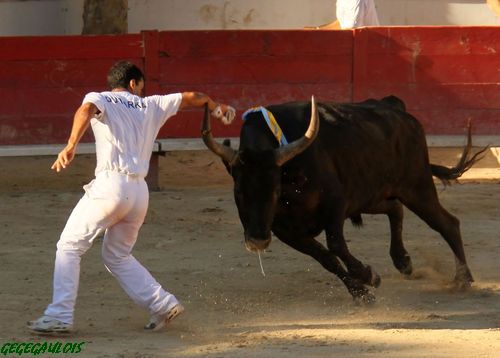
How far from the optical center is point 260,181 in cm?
596

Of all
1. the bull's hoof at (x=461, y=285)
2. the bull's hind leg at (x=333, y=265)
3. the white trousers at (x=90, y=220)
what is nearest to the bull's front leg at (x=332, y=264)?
the bull's hind leg at (x=333, y=265)

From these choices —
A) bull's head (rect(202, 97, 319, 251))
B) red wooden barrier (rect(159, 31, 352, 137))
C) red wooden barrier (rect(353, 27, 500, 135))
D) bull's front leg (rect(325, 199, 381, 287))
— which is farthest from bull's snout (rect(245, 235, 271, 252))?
red wooden barrier (rect(353, 27, 500, 135))

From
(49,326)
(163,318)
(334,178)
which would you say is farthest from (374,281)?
(49,326)

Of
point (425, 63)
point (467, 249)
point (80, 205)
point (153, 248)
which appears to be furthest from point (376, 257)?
point (425, 63)

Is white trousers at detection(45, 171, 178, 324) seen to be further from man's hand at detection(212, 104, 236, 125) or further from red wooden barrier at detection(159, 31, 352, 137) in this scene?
red wooden barrier at detection(159, 31, 352, 137)

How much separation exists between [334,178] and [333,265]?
456 mm

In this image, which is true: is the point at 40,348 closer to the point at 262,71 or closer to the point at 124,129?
the point at 124,129

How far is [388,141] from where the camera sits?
6945 mm

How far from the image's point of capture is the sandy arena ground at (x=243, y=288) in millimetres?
5391

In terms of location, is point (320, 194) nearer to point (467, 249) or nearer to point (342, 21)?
point (467, 249)

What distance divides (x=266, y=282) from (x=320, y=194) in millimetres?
903

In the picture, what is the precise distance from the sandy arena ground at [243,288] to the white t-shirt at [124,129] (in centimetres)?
80

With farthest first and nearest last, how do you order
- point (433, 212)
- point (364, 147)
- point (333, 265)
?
point (433, 212), point (364, 147), point (333, 265)

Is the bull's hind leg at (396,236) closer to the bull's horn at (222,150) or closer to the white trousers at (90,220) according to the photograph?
the bull's horn at (222,150)
